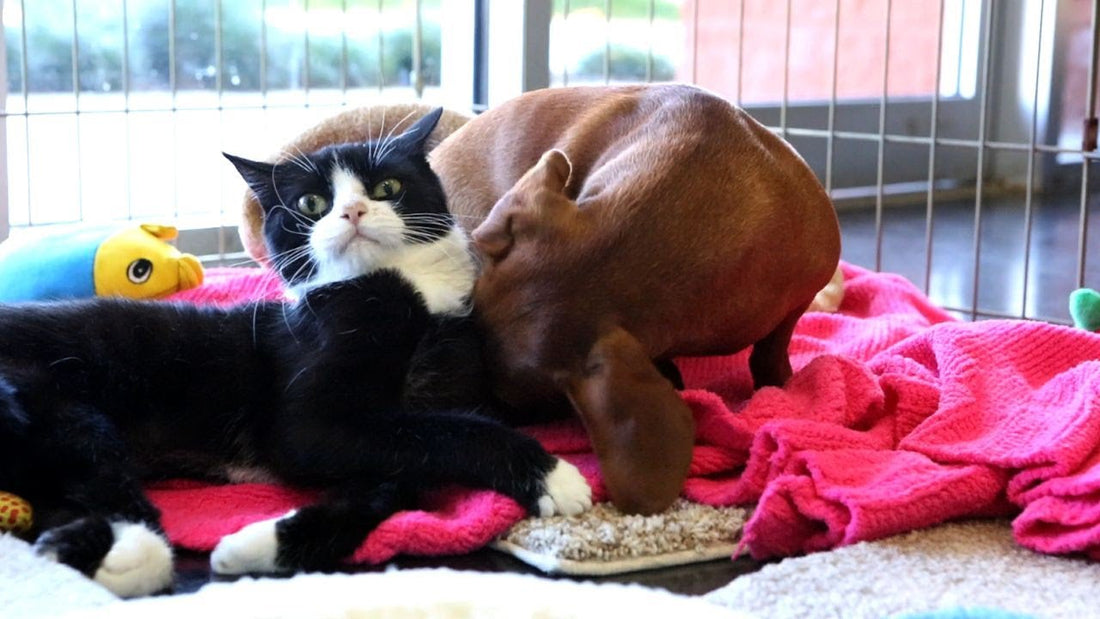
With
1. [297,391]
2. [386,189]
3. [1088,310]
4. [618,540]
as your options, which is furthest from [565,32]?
[618,540]

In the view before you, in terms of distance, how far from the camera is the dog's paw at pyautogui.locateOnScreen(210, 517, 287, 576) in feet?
4.42

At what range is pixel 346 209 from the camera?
1.55 meters

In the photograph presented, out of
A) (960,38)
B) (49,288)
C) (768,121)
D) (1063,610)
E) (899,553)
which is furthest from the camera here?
(960,38)

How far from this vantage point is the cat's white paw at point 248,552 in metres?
1.35

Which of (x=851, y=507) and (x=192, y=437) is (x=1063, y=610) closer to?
(x=851, y=507)

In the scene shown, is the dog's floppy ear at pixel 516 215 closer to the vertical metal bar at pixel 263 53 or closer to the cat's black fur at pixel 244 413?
the cat's black fur at pixel 244 413

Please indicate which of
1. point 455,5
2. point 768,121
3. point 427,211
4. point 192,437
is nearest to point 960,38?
point 768,121

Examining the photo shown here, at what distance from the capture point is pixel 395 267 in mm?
1598

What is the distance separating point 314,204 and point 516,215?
239 millimetres

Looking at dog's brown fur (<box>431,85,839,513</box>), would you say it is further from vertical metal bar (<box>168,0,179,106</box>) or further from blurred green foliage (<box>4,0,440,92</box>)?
blurred green foliage (<box>4,0,440,92</box>)

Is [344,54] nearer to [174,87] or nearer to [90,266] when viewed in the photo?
[174,87]

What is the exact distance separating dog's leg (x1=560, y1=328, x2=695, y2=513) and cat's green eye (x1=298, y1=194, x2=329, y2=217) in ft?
1.27

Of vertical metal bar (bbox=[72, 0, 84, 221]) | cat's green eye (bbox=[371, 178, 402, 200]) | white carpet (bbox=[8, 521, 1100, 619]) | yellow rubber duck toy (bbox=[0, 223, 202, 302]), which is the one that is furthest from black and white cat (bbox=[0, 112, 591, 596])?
vertical metal bar (bbox=[72, 0, 84, 221])

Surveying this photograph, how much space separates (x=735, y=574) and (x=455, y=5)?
197 cm
